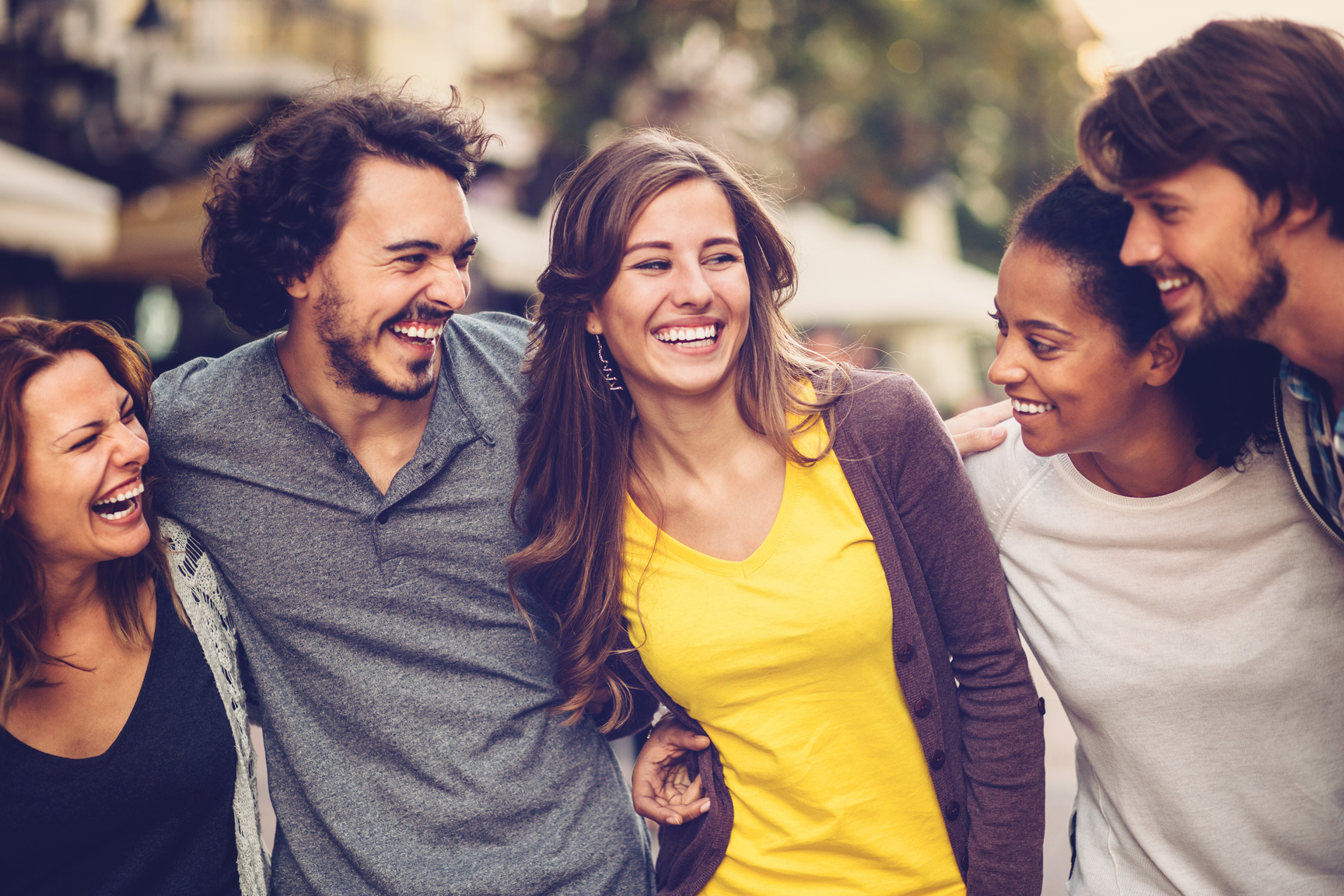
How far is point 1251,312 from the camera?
6.17ft

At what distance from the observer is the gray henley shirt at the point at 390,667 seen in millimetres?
2447

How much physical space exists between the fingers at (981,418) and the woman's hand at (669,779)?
1052mm

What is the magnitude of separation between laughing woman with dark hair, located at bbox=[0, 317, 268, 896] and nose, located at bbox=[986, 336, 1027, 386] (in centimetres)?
195

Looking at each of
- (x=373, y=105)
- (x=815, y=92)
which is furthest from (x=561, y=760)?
(x=815, y=92)

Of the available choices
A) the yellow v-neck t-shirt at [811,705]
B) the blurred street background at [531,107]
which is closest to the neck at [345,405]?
the yellow v-neck t-shirt at [811,705]

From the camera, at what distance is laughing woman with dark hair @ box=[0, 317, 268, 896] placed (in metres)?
2.26

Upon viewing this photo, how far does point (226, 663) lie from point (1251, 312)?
7.81 feet

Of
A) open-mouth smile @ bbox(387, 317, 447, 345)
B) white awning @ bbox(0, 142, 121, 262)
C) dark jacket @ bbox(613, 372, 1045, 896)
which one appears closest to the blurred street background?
white awning @ bbox(0, 142, 121, 262)

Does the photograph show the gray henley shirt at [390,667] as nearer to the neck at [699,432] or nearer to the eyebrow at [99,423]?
the eyebrow at [99,423]

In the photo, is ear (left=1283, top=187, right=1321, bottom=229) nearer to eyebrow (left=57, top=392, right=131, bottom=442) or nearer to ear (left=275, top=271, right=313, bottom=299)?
Result: ear (left=275, top=271, right=313, bottom=299)

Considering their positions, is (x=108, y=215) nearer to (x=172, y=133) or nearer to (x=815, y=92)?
(x=172, y=133)

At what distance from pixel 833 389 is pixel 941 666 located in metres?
0.71

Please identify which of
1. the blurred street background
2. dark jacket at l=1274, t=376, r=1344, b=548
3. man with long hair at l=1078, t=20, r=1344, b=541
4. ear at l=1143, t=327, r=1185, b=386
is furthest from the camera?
the blurred street background

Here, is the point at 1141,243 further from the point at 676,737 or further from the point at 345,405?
the point at 345,405
